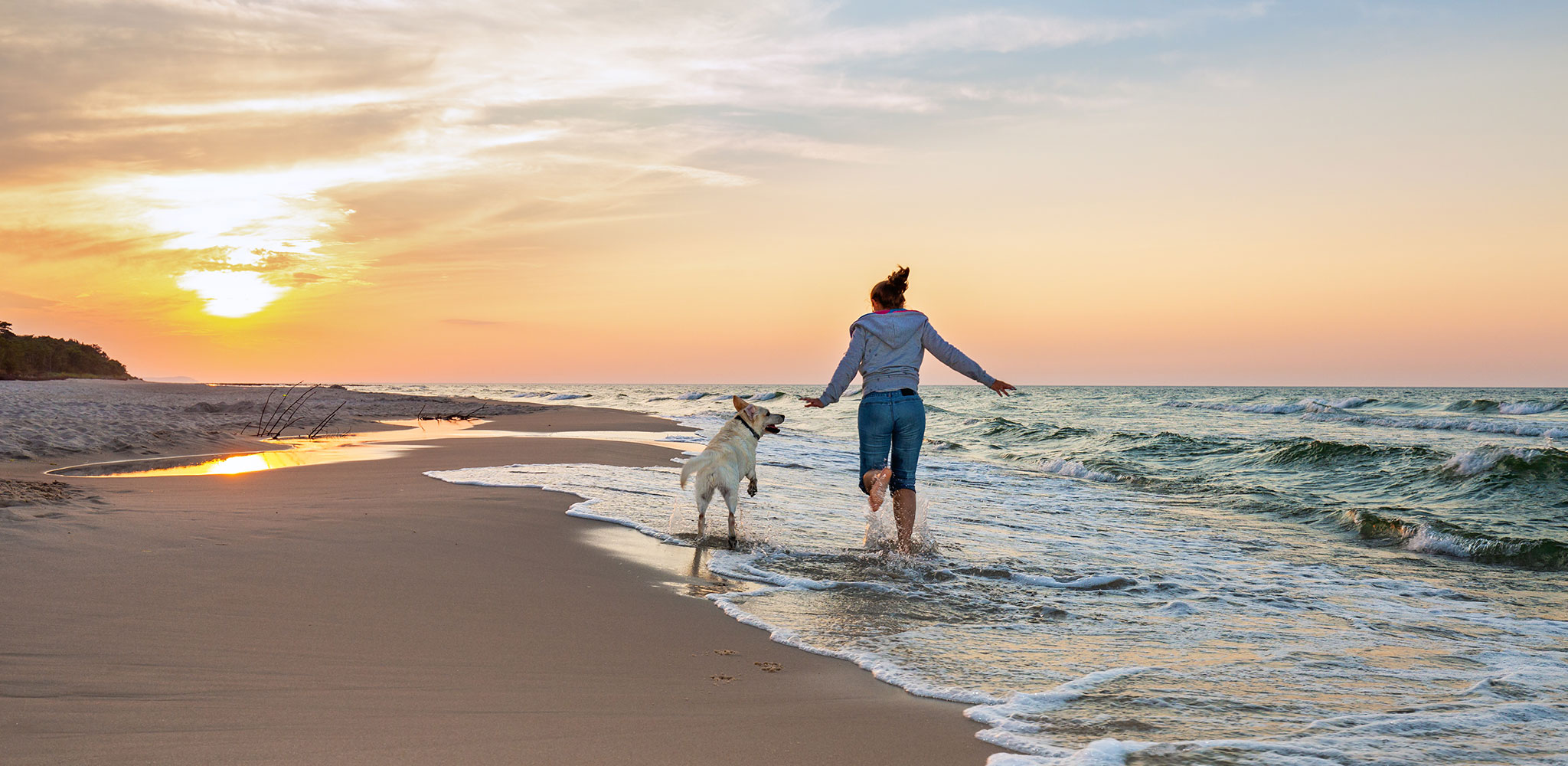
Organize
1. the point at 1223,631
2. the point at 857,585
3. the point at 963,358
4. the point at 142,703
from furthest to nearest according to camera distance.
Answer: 1. the point at 963,358
2. the point at 857,585
3. the point at 1223,631
4. the point at 142,703

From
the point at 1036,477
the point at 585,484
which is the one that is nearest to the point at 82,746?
the point at 585,484

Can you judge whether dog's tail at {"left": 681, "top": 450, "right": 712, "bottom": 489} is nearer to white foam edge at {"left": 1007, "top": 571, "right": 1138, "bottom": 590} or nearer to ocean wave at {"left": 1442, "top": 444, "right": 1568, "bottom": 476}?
white foam edge at {"left": 1007, "top": 571, "right": 1138, "bottom": 590}

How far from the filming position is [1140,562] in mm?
6910

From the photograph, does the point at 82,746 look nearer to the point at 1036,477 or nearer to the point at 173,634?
the point at 173,634

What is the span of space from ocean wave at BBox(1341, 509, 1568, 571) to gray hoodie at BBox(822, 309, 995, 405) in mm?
5186

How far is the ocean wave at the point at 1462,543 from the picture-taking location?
766 centimetres

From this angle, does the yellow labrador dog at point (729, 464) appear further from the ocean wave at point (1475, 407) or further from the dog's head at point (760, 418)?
the ocean wave at point (1475, 407)

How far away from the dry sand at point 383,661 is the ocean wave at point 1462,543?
7446 millimetres

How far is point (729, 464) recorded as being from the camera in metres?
6.95

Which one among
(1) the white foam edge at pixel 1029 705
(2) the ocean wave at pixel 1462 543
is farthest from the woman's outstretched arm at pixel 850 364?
(2) the ocean wave at pixel 1462 543

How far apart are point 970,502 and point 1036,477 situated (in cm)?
492

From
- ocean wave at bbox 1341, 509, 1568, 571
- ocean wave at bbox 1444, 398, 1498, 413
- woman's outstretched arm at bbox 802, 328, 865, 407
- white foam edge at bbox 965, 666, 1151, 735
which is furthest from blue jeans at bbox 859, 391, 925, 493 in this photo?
ocean wave at bbox 1444, 398, 1498, 413

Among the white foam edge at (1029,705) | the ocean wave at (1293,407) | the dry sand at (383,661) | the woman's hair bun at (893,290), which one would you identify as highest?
the woman's hair bun at (893,290)

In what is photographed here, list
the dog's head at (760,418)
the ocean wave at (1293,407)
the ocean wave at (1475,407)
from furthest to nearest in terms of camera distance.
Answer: the ocean wave at (1293,407), the ocean wave at (1475,407), the dog's head at (760,418)
